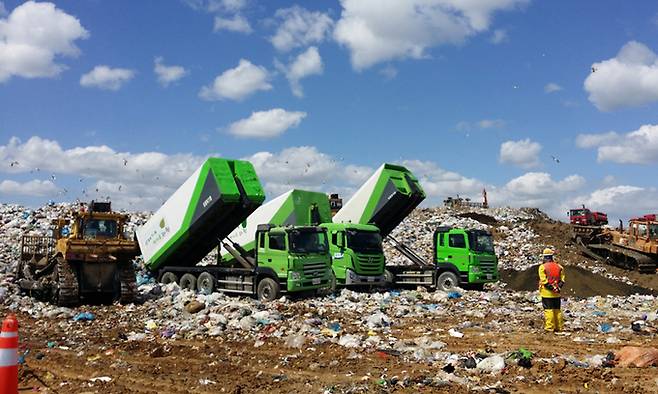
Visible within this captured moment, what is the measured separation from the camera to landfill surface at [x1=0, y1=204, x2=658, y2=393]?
593 centimetres

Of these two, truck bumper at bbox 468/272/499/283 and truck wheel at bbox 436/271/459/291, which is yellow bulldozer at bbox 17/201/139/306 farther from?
truck bumper at bbox 468/272/499/283

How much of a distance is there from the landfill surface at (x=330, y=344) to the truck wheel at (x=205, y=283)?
280 millimetres

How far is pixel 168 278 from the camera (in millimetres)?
15305

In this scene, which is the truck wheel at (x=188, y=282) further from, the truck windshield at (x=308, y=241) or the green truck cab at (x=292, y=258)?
the truck windshield at (x=308, y=241)

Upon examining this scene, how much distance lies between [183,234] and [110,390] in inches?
335

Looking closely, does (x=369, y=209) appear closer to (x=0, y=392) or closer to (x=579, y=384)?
(x=579, y=384)

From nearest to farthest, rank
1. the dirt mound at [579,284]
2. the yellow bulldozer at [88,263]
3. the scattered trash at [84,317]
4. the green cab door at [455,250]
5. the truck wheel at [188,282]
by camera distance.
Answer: the scattered trash at [84,317]
the yellow bulldozer at [88,263]
the truck wheel at [188,282]
the green cab door at [455,250]
the dirt mound at [579,284]

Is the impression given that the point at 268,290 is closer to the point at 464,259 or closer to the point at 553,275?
the point at 464,259

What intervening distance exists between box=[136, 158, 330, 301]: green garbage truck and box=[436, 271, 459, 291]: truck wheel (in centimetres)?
434

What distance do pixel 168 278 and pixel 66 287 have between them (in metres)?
3.40

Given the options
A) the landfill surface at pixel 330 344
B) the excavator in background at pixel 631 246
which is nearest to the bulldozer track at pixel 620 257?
the excavator in background at pixel 631 246

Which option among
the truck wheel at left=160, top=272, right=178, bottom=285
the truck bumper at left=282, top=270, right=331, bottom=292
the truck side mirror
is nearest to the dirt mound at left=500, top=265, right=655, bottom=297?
the truck side mirror

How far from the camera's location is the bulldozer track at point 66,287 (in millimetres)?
12164

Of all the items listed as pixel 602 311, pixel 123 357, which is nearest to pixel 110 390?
pixel 123 357
